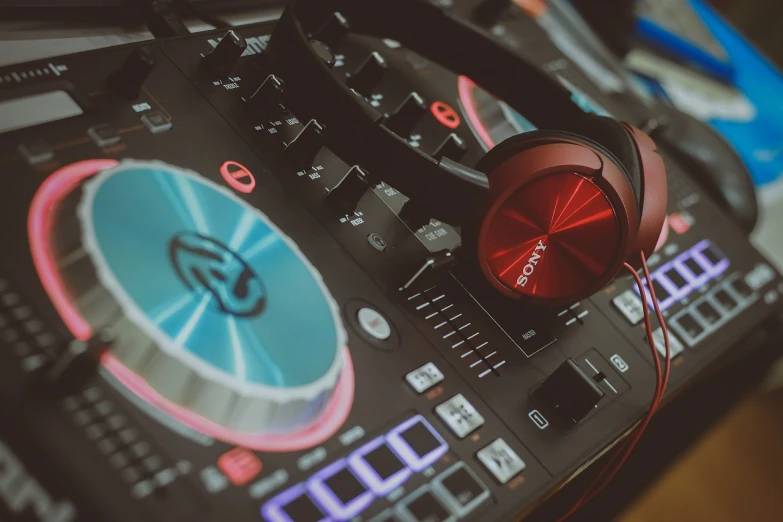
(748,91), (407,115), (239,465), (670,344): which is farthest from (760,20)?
(239,465)

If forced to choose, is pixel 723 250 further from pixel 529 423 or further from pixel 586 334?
pixel 529 423

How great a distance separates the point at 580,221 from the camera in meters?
0.58

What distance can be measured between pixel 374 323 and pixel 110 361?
0.19 meters

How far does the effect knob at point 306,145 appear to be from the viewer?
1.82 feet

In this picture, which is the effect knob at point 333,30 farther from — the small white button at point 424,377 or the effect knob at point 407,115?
the small white button at point 424,377

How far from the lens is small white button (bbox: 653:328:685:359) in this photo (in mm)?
689

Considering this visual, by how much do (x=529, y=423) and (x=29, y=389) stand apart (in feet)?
1.15

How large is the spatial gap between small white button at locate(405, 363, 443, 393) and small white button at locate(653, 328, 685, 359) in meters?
0.28

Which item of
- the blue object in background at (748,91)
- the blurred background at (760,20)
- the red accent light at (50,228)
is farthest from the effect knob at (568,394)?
the blurred background at (760,20)

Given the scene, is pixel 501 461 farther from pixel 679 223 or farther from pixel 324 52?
pixel 679 223

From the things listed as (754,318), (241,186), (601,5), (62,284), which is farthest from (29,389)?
(601,5)

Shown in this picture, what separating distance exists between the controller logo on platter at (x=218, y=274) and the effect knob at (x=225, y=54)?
0.19 meters

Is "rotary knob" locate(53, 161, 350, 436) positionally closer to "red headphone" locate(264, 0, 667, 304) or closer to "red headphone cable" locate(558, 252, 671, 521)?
"red headphone" locate(264, 0, 667, 304)

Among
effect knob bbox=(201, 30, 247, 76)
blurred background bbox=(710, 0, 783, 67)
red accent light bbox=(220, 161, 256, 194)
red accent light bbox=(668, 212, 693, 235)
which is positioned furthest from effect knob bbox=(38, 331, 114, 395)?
blurred background bbox=(710, 0, 783, 67)
